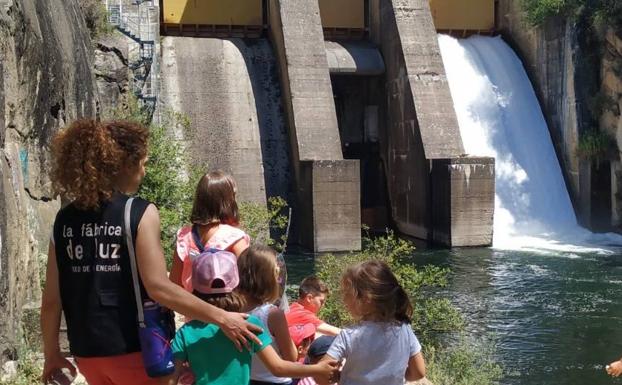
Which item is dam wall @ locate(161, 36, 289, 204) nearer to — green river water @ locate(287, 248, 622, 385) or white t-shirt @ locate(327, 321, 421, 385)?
green river water @ locate(287, 248, 622, 385)

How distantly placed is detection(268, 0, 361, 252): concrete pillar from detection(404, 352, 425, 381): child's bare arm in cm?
1221

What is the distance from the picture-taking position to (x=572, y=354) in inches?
328

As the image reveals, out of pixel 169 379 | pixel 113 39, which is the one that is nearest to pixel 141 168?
pixel 169 379

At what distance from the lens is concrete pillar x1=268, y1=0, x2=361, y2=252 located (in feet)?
49.9

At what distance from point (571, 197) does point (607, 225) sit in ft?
3.83

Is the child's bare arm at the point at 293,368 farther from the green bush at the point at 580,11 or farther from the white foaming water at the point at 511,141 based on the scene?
the green bush at the point at 580,11

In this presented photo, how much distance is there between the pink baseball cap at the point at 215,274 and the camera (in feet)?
8.45

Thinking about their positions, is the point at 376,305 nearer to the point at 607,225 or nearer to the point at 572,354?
the point at 572,354

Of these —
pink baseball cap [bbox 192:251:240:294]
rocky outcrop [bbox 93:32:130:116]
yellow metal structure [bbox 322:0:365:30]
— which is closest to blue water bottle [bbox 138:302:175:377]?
pink baseball cap [bbox 192:251:240:294]

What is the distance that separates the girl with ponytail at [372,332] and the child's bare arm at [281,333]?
0.16 metres

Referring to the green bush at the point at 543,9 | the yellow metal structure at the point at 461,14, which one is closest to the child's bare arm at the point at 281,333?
the green bush at the point at 543,9

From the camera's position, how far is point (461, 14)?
68.3 ft

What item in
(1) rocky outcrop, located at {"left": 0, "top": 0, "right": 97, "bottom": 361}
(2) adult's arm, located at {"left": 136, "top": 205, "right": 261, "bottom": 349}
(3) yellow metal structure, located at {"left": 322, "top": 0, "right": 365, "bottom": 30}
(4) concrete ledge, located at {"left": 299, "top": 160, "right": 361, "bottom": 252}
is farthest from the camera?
(3) yellow metal structure, located at {"left": 322, "top": 0, "right": 365, "bottom": 30}

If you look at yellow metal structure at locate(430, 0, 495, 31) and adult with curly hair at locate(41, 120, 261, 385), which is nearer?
adult with curly hair at locate(41, 120, 261, 385)
